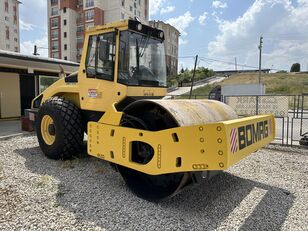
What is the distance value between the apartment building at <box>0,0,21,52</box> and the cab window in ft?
228

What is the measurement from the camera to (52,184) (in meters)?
4.37

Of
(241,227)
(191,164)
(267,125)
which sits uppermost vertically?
(267,125)

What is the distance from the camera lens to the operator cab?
4.70 metres

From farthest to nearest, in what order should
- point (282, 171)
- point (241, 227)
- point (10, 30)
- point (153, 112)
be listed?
point (10, 30) < point (282, 171) < point (153, 112) < point (241, 227)

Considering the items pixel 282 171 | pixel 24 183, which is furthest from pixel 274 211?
pixel 24 183

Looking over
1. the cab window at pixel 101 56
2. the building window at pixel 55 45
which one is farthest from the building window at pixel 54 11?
the cab window at pixel 101 56

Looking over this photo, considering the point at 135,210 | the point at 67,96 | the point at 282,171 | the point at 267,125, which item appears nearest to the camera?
the point at 135,210

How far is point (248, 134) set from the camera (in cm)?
372

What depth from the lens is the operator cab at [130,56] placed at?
4.70 m

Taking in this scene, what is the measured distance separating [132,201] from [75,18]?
52616mm

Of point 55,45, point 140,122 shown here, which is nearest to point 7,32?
point 55,45

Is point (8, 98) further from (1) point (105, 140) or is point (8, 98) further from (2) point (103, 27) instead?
(1) point (105, 140)

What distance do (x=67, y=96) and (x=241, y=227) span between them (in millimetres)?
4591

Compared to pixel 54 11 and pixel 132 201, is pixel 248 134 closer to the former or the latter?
pixel 132 201
